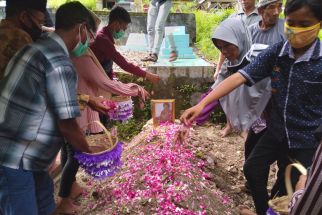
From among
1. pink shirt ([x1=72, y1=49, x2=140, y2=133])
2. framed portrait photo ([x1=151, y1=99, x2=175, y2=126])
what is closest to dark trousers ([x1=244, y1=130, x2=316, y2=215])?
pink shirt ([x1=72, y1=49, x2=140, y2=133])

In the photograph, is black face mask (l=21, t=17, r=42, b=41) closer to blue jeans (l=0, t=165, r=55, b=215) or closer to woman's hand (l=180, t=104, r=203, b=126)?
blue jeans (l=0, t=165, r=55, b=215)

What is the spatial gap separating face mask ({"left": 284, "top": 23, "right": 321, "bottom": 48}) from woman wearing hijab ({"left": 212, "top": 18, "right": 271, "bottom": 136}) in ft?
2.19

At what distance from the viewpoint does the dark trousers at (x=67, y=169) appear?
344 cm

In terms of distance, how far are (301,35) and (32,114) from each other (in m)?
1.86

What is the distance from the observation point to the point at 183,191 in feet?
11.1

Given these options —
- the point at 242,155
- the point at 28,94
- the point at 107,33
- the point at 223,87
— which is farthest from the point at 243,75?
the point at 242,155

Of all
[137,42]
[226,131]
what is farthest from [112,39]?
[137,42]

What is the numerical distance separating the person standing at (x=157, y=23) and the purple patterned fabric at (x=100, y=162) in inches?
183

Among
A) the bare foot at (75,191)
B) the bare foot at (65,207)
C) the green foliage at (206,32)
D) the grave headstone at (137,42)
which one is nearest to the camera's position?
the bare foot at (65,207)

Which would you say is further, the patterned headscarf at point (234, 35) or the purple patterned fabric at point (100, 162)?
the patterned headscarf at point (234, 35)

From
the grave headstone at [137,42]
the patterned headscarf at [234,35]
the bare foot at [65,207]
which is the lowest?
the bare foot at [65,207]

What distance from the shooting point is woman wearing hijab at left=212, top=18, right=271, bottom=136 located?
10.1 ft

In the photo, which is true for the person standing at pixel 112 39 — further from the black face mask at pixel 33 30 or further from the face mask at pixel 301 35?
the face mask at pixel 301 35

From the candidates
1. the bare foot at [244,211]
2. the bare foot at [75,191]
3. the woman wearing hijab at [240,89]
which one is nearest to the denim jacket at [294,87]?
the woman wearing hijab at [240,89]
